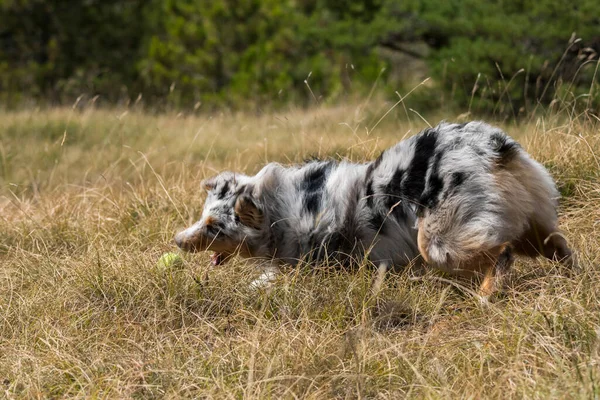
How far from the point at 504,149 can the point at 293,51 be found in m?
11.8

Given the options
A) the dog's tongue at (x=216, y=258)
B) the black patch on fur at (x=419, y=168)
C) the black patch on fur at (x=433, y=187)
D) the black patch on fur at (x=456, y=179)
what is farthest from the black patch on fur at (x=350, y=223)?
the dog's tongue at (x=216, y=258)

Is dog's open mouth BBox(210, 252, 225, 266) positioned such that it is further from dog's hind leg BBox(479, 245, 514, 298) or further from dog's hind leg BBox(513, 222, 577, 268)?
dog's hind leg BBox(513, 222, 577, 268)

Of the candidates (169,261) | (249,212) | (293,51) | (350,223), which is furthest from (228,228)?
(293,51)

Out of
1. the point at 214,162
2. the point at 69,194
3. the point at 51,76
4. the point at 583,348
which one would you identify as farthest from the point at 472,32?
the point at 51,76

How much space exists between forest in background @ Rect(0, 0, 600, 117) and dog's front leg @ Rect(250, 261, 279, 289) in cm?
322

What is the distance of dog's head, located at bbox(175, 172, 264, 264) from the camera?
4.66 metres

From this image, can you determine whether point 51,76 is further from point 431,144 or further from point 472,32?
point 431,144

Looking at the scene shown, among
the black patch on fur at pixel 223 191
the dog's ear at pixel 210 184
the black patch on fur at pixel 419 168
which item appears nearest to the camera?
the black patch on fur at pixel 419 168

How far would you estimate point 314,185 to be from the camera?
4.74m

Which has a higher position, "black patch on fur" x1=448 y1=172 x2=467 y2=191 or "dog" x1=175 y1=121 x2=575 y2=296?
"black patch on fur" x1=448 y1=172 x2=467 y2=191

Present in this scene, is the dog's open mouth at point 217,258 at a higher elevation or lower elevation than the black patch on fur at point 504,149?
lower

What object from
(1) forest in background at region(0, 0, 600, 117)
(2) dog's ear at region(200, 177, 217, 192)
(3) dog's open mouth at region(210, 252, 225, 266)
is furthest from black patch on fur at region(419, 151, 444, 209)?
(1) forest in background at region(0, 0, 600, 117)

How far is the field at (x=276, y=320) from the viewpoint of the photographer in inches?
128

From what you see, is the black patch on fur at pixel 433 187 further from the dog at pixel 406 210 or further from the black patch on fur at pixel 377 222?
the black patch on fur at pixel 377 222
